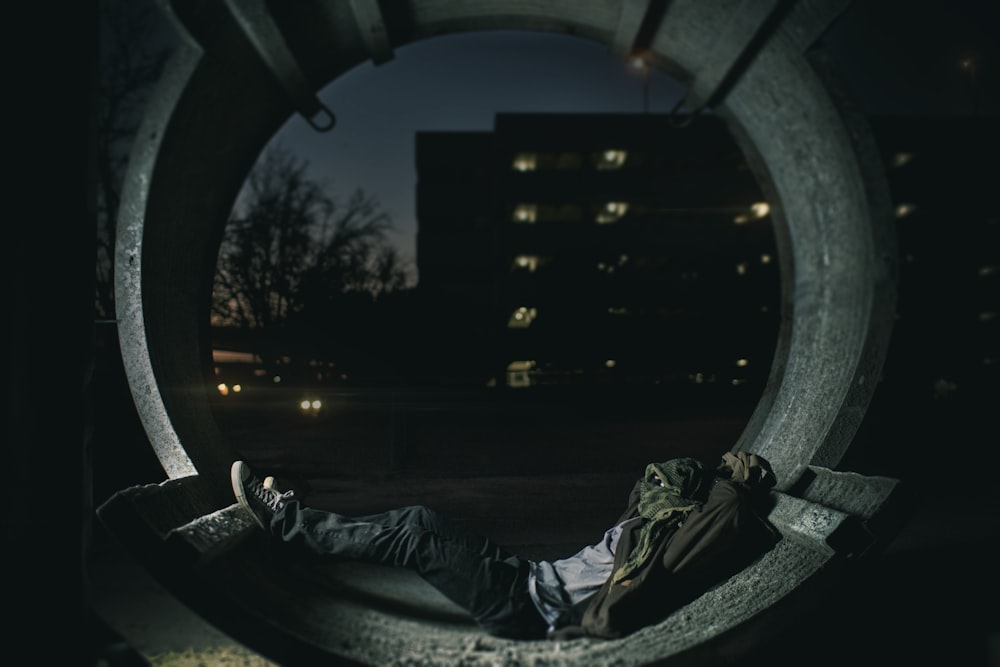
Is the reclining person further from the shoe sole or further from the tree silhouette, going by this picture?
the tree silhouette

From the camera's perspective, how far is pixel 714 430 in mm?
15234

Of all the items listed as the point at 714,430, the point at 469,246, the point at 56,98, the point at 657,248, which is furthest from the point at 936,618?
the point at 469,246

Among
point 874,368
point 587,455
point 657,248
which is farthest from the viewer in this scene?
point 657,248

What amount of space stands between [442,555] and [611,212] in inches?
1748

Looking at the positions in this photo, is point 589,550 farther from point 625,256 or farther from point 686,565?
point 625,256

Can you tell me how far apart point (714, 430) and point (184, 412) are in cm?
1381

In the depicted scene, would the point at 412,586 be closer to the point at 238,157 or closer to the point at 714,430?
the point at 238,157

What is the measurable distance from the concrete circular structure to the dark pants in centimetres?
27

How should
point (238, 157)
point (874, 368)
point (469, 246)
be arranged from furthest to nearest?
point (469, 246) < point (238, 157) < point (874, 368)

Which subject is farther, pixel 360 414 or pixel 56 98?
pixel 360 414

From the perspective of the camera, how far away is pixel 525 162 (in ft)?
152

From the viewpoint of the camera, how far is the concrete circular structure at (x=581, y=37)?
3.32 metres

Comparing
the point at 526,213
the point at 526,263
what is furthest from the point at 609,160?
the point at 526,263

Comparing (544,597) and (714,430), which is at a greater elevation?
(544,597)
